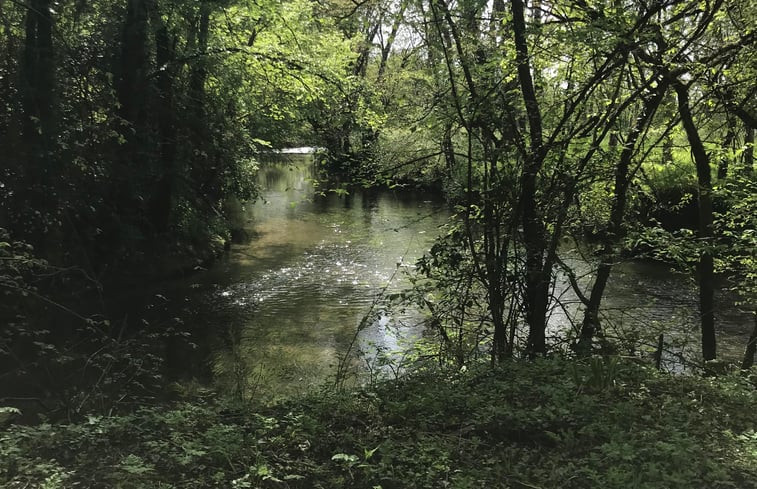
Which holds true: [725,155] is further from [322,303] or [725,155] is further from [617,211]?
[322,303]

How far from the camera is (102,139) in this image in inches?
378

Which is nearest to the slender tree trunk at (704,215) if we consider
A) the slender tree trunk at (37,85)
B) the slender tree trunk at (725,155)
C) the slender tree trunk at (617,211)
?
the slender tree trunk at (725,155)

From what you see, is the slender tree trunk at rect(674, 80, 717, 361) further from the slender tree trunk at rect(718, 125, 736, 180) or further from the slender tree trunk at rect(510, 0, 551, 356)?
the slender tree trunk at rect(510, 0, 551, 356)

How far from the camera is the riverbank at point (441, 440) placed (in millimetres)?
3221

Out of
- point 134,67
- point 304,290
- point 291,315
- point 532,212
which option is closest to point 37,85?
point 134,67

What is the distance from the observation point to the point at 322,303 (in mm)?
11906

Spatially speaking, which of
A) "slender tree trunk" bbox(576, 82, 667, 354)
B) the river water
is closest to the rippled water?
the river water

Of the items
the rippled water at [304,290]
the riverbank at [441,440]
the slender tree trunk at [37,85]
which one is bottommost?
the rippled water at [304,290]

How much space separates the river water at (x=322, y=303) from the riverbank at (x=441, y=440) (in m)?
1.75

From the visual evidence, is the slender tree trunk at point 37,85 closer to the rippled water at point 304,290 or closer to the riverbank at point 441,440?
the rippled water at point 304,290

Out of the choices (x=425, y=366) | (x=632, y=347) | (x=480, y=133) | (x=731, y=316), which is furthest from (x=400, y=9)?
(x=731, y=316)

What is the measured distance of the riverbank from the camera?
3.22 metres

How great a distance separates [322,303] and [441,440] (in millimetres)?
8273

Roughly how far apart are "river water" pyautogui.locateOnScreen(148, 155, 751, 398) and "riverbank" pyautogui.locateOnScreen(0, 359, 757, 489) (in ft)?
5.74
